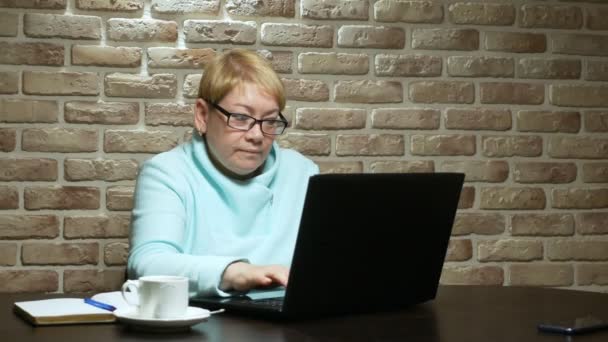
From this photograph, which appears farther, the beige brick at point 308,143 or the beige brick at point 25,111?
the beige brick at point 308,143

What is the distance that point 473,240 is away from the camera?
2.92 metres

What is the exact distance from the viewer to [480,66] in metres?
2.92

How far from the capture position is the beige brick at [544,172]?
2953 millimetres

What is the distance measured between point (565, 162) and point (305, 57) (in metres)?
0.96

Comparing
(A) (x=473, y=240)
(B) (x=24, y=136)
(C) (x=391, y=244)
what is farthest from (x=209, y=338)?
(A) (x=473, y=240)

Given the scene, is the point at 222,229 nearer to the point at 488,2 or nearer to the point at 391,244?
the point at 391,244

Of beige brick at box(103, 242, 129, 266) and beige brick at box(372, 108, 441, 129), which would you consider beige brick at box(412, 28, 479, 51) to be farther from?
beige brick at box(103, 242, 129, 266)

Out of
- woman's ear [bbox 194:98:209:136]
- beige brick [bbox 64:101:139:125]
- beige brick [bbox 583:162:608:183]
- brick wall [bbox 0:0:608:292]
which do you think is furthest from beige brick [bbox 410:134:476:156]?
beige brick [bbox 64:101:139:125]

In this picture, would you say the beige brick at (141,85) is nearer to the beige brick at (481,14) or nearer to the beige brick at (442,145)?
the beige brick at (442,145)

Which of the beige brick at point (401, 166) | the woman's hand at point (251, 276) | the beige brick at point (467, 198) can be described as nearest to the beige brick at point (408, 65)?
the beige brick at point (401, 166)

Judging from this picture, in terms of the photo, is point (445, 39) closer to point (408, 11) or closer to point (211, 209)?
point (408, 11)

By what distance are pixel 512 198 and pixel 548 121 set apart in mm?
288

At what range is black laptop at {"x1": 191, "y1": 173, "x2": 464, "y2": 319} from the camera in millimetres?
1447

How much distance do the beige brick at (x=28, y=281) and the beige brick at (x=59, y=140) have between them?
0.37 metres
